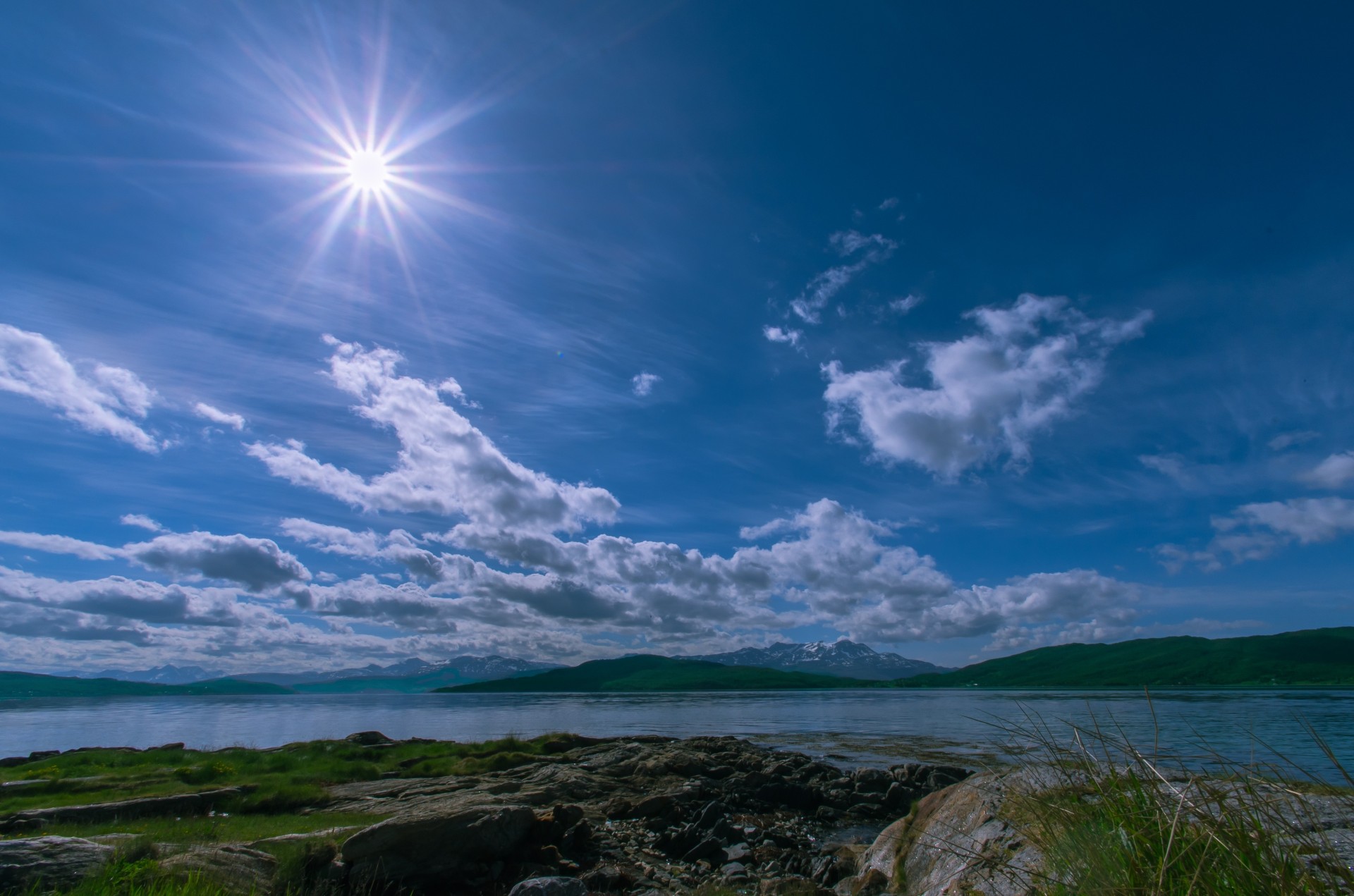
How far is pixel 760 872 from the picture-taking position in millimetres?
17172

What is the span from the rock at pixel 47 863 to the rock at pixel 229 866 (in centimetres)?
105

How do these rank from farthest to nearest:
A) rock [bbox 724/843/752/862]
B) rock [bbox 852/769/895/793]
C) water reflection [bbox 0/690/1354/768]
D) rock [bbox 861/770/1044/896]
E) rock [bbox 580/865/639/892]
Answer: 1. water reflection [bbox 0/690/1354/768]
2. rock [bbox 852/769/895/793]
3. rock [bbox 724/843/752/862]
4. rock [bbox 580/865/639/892]
5. rock [bbox 861/770/1044/896]

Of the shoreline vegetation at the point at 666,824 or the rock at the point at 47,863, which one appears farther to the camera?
the rock at the point at 47,863

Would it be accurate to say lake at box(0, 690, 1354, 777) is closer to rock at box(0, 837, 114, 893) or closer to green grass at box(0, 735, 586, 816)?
green grass at box(0, 735, 586, 816)

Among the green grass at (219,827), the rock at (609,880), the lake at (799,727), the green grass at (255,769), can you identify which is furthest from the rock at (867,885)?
the green grass at (255,769)

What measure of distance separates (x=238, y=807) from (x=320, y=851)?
1176 cm

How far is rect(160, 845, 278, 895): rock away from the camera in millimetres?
10109

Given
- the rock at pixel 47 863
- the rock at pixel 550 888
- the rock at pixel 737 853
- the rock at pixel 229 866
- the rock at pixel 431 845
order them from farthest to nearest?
the rock at pixel 737 853
the rock at pixel 431 845
the rock at pixel 550 888
the rock at pixel 229 866
the rock at pixel 47 863

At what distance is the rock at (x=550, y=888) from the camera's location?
12.1 meters

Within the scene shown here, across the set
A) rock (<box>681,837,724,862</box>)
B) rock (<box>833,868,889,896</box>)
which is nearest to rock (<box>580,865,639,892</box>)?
rock (<box>681,837,724,862</box>)

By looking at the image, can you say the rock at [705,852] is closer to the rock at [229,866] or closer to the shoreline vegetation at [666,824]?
the shoreline vegetation at [666,824]

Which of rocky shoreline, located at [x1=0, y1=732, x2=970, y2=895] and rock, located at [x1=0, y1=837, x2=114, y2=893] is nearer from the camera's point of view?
rock, located at [x1=0, y1=837, x2=114, y2=893]

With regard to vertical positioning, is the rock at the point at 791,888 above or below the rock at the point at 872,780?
above

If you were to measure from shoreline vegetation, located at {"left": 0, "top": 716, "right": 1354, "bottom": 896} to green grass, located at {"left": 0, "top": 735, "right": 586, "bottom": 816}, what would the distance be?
175 mm
